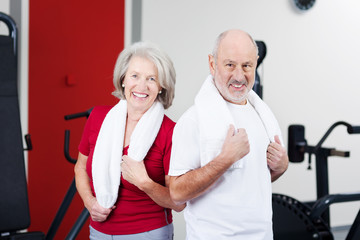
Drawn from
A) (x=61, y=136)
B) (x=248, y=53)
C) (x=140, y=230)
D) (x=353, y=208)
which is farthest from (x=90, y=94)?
(x=353, y=208)

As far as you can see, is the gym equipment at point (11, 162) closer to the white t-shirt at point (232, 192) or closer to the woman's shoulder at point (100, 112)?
the woman's shoulder at point (100, 112)

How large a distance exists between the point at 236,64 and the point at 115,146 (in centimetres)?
57

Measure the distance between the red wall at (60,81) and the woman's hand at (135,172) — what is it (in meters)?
1.88

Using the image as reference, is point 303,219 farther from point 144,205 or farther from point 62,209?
point 62,209

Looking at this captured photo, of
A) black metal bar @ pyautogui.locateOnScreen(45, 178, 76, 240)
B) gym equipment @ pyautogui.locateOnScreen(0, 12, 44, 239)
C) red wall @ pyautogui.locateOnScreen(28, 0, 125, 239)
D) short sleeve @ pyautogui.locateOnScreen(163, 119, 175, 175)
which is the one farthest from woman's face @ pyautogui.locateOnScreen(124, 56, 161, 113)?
red wall @ pyautogui.locateOnScreen(28, 0, 125, 239)

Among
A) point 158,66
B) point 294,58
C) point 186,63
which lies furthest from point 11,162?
point 294,58

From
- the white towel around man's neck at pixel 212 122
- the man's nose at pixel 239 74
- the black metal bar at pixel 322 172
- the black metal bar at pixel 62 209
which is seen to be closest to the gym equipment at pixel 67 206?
the black metal bar at pixel 62 209

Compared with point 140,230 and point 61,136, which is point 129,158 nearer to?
point 140,230

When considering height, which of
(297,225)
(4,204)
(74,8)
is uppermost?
(74,8)

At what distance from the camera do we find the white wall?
3751 mm

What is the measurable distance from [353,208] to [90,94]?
2870 millimetres

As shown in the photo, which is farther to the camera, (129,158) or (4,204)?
(4,204)

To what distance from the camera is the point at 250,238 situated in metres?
1.29

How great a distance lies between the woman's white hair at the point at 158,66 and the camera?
60.6 inches
